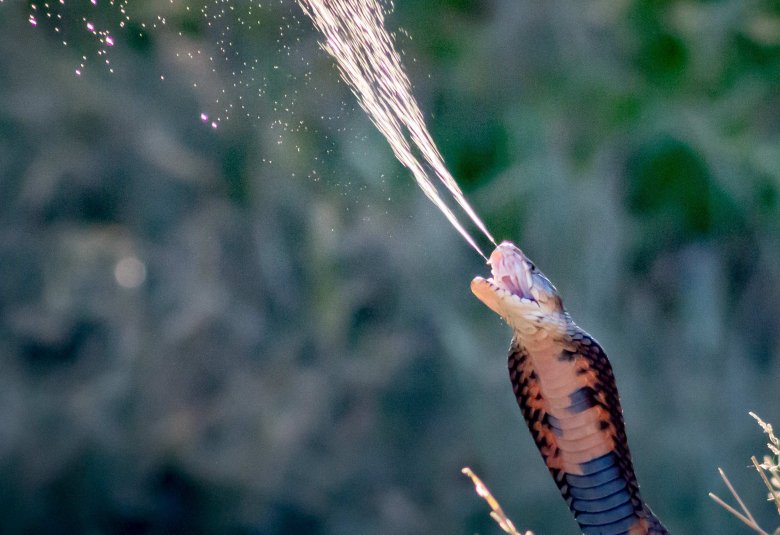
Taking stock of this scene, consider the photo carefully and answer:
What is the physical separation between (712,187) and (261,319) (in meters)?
1.70

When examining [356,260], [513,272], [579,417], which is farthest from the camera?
[356,260]

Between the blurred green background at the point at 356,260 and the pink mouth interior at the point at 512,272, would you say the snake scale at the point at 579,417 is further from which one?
the blurred green background at the point at 356,260

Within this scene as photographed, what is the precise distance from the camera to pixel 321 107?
171 inches

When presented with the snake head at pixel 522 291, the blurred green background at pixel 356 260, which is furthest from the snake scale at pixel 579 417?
the blurred green background at pixel 356 260

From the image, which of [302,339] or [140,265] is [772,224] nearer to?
[302,339]

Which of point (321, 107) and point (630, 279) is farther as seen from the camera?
point (630, 279)

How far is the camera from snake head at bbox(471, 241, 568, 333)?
1.49 m

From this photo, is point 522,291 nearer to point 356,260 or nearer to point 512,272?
point 512,272

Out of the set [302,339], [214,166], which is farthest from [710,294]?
[214,166]

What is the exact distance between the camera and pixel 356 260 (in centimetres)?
454

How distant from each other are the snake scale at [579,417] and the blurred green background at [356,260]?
275cm

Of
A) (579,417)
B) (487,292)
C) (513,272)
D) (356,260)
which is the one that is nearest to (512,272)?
(513,272)

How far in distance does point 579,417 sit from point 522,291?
0.79 ft

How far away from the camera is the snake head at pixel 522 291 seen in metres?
1.49
